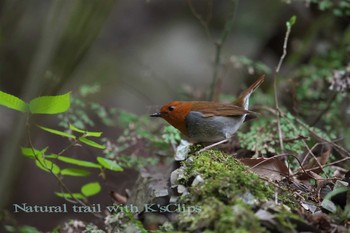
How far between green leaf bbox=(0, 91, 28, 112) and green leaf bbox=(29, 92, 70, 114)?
0.04m

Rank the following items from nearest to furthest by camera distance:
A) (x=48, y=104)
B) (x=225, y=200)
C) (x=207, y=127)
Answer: (x=225, y=200)
(x=48, y=104)
(x=207, y=127)

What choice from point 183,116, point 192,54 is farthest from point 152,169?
point 192,54

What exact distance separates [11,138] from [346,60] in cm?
447

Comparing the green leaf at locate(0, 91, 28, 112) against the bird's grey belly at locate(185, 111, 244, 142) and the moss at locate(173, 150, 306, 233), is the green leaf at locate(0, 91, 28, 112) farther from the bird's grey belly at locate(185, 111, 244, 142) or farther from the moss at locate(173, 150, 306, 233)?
the bird's grey belly at locate(185, 111, 244, 142)

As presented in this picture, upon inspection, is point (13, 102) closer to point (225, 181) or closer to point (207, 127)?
point (225, 181)

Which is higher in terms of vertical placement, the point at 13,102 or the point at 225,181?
the point at 13,102

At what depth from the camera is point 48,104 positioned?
2912 mm

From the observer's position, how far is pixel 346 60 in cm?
626

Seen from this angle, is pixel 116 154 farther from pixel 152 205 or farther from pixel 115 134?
pixel 115 134

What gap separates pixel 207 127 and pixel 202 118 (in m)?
0.08

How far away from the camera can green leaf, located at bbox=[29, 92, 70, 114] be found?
9.34ft

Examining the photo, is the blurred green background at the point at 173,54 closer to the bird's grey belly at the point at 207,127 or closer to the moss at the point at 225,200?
the bird's grey belly at the point at 207,127

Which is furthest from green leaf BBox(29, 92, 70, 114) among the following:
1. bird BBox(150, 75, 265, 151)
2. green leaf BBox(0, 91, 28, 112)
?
bird BBox(150, 75, 265, 151)

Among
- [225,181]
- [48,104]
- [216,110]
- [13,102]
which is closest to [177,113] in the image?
[216,110]
